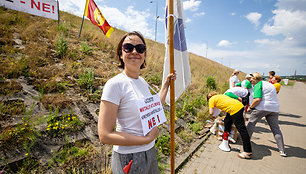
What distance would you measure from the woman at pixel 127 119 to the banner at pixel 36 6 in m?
4.87

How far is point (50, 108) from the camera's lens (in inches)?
108

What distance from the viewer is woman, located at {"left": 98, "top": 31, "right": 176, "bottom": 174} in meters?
1.04

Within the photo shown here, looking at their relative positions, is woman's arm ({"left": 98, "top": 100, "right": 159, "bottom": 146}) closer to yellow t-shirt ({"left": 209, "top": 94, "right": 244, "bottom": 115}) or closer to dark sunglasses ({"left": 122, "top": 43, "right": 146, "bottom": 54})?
dark sunglasses ({"left": 122, "top": 43, "right": 146, "bottom": 54})

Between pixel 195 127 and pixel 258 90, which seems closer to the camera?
pixel 258 90

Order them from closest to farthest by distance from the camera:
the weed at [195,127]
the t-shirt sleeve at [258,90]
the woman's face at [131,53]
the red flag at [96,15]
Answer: the woman's face at [131,53]
the t-shirt sleeve at [258,90]
the weed at [195,127]
the red flag at [96,15]

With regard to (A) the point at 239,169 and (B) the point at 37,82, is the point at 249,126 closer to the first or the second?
(A) the point at 239,169

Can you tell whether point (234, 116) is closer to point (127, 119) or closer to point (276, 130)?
point (276, 130)

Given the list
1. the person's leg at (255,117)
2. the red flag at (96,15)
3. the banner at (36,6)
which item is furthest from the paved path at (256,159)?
the banner at (36,6)

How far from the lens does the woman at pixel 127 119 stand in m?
1.04

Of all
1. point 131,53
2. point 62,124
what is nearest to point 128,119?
point 131,53

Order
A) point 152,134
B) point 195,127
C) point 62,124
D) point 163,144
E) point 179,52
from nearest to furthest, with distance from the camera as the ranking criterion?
point 152,134 → point 179,52 → point 62,124 → point 163,144 → point 195,127

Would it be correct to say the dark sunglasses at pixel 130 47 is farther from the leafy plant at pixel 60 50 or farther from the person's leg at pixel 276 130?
the leafy plant at pixel 60 50

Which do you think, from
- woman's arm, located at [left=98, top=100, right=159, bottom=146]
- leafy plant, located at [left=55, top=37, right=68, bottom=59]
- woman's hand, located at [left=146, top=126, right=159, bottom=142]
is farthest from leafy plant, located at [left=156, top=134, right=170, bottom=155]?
leafy plant, located at [left=55, top=37, right=68, bottom=59]

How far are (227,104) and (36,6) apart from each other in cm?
673
